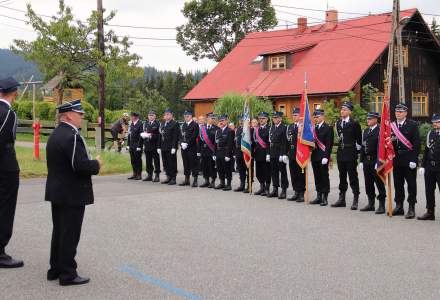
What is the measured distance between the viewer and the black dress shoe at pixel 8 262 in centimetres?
599

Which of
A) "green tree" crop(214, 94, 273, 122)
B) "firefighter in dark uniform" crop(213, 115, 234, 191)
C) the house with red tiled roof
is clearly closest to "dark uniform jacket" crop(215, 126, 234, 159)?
"firefighter in dark uniform" crop(213, 115, 234, 191)

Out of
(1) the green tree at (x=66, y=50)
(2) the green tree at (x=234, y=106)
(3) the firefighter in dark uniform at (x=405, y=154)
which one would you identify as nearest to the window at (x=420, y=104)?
(2) the green tree at (x=234, y=106)

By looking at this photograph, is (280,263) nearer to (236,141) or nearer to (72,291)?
(72,291)

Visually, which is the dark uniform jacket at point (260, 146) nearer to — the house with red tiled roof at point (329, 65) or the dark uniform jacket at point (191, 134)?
the dark uniform jacket at point (191, 134)

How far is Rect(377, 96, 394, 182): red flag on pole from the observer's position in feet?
31.6

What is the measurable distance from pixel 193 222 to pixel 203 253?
2037mm

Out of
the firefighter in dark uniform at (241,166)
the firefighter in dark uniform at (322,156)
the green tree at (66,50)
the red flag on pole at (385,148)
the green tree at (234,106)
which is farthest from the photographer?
the green tree at (234,106)

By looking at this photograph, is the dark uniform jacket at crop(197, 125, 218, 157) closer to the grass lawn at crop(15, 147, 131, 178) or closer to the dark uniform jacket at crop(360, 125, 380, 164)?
the grass lawn at crop(15, 147, 131, 178)

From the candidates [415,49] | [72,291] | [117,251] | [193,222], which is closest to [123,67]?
[193,222]

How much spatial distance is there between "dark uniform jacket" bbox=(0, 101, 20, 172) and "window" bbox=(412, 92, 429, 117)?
31870 mm

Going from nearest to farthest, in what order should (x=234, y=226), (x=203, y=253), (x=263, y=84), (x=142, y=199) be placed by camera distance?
(x=203, y=253) → (x=234, y=226) → (x=142, y=199) → (x=263, y=84)

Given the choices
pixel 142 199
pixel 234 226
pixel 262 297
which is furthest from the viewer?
pixel 142 199

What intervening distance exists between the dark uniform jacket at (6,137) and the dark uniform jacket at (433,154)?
20.6 ft

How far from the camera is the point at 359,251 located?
6.86 meters
